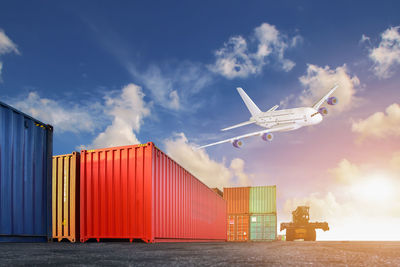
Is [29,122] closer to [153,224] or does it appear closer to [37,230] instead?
[37,230]

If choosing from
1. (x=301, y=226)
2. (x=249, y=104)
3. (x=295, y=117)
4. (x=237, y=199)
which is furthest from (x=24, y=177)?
(x=249, y=104)

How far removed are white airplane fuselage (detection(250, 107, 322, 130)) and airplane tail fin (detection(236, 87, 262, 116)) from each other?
4.17 metres

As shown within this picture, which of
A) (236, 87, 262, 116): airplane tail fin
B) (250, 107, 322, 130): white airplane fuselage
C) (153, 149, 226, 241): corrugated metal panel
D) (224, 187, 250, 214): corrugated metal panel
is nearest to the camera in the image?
(153, 149, 226, 241): corrugated metal panel

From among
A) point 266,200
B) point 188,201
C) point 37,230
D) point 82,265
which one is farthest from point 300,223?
point 82,265

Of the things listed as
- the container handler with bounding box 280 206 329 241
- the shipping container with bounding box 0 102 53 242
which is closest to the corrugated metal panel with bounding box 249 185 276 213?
the container handler with bounding box 280 206 329 241

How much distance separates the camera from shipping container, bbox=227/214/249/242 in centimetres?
2988

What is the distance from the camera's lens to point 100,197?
12.1 meters

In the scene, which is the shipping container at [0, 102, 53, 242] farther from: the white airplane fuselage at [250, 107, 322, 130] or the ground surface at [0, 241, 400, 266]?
the white airplane fuselage at [250, 107, 322, 130]

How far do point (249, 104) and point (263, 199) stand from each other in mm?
20445

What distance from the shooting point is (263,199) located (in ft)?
100

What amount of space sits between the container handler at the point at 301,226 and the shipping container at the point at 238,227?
338 cm

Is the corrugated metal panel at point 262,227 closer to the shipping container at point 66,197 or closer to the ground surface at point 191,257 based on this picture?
the shipping container at point 66,197

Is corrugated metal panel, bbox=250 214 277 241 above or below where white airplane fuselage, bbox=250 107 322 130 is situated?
below

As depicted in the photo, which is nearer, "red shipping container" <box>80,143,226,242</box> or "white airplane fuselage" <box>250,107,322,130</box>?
"red shipping container" <box>80,143,226,242</box>
